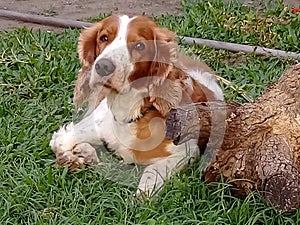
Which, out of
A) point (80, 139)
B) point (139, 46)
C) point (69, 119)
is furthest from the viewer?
point (69, 119)

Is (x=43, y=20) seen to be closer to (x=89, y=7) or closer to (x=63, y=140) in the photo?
(x=89, y=7)

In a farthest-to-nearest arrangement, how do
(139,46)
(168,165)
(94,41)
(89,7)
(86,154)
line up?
(89,7), (86,154), (94,41), (168,165), (139,46)

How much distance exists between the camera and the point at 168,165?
13.7 ft

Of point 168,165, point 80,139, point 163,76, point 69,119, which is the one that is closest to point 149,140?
point 168,165

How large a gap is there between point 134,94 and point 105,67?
1.14 ft

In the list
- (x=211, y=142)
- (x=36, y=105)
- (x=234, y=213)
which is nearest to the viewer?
(x=234, y=213)

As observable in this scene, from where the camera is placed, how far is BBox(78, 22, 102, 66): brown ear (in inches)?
170

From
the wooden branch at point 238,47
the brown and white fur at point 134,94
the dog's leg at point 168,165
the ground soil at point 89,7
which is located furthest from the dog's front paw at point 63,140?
the ground soil at point 89,7

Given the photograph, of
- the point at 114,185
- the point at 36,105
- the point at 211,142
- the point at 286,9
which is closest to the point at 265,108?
the point at 211,142

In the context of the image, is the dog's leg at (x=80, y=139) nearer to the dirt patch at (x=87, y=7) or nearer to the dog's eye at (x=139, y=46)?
the dog's eye at (x=139, y=46)

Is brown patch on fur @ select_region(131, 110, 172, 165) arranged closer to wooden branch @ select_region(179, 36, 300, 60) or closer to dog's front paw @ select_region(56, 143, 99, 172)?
dog's front paw @ select_region(56, 143, 99, 172)

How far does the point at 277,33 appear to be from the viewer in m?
6.32

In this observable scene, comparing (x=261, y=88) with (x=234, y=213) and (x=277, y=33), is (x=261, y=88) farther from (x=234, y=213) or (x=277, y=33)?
(x=234, y=213)

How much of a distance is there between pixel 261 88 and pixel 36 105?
167 centimetres
